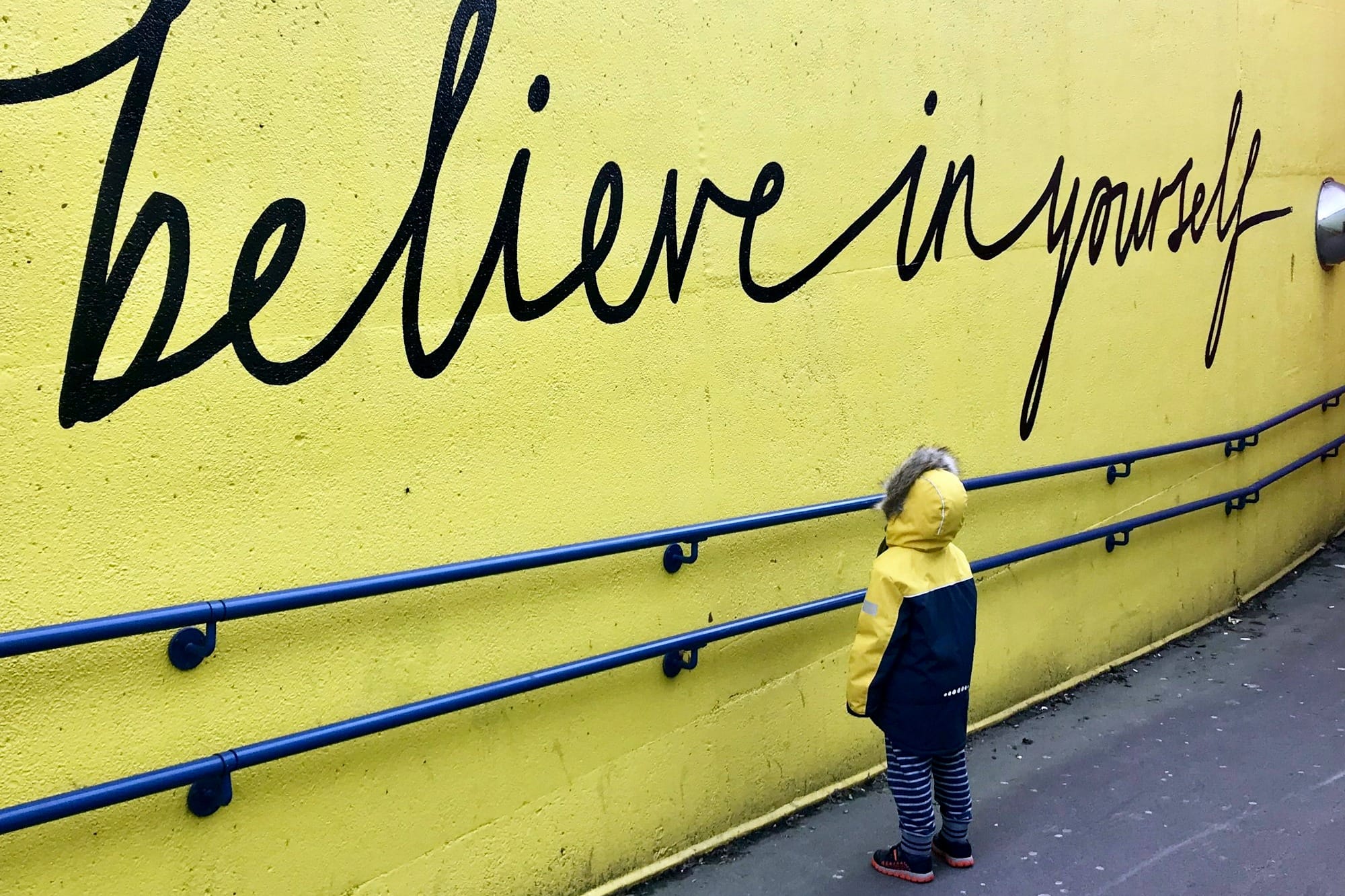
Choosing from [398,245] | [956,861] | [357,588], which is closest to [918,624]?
[956,861]

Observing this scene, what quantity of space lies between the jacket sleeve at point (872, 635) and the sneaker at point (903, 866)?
0.51 m

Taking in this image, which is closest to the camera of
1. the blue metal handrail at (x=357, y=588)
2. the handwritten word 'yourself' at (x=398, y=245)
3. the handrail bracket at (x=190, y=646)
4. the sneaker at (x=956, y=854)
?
the blue metal handrail at (x=357, y=588)

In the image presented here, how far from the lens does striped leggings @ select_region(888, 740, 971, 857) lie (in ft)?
11.9

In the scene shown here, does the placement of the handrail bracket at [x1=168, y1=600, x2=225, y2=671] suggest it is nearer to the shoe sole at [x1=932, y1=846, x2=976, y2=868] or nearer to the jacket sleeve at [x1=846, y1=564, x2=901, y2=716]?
the jacket sleeve at [x1=846, y1=564, x2=901, y2=716]

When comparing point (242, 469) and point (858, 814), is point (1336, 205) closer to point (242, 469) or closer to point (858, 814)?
point (858, 814)

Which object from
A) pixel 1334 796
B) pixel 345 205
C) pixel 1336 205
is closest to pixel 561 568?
pixel 345 205

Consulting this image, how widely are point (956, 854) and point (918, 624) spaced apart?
84 centimetres

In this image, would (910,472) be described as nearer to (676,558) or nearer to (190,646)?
(676,558)

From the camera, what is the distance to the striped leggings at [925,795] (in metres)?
3.62

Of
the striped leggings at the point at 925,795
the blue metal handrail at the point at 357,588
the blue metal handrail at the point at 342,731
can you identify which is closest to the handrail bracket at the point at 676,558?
the blue metal handrail at the point at 357,588

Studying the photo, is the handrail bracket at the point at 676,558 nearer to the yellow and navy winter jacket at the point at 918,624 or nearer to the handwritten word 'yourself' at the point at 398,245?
the yellow and navy winter jacket at the point at 918,624

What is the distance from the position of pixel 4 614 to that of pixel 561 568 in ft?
4.73

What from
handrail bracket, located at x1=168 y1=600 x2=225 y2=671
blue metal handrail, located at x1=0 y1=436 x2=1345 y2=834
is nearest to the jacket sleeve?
blue metal handrail, located at x1=0 y1=436 x2=1345 y2=834

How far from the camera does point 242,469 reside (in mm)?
2746
